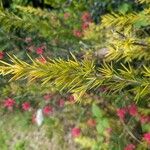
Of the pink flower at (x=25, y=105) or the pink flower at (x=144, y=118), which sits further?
the pink flower at (x=25, y=105)

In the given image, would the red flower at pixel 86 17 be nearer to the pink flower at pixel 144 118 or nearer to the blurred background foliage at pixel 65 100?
the blurred background foliage at pixel 65 100

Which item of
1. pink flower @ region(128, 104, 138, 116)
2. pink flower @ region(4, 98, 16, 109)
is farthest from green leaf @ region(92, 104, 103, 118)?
pink flower @ region(4, 98, 16, 109)

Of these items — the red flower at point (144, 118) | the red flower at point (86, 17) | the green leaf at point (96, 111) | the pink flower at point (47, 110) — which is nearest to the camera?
the red flower at point (144, 118)

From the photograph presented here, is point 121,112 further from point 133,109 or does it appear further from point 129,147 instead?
point 129,147

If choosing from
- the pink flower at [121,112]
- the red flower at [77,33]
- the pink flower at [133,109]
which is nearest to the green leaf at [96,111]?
the pink flower at [121,112]

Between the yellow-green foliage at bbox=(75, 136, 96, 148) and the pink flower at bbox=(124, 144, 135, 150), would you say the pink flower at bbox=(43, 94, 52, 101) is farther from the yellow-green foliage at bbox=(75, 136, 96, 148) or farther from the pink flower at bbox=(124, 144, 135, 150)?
the pink flower at bbox=(124, 144, 135, 150)

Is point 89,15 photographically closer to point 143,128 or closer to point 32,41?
point 32,41

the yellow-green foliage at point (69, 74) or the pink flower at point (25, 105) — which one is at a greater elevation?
the yellow-green foliage at point (69, 74)

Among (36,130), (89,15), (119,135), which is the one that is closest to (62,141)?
(36,130)

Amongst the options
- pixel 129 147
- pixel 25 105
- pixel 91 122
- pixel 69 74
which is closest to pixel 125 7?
pixel 91 122

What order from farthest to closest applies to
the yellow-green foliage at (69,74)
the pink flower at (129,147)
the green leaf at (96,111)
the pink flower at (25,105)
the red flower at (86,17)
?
the pink flower at (25,105)
the red flower at (86,17)
the green leaf at (96,111)
the pink flower at (129,147)
the yellow-green foliage at (69,74)

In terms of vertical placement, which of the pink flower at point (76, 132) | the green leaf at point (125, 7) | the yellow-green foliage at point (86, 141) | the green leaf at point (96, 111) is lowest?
the pink flower at point (76, 132)
